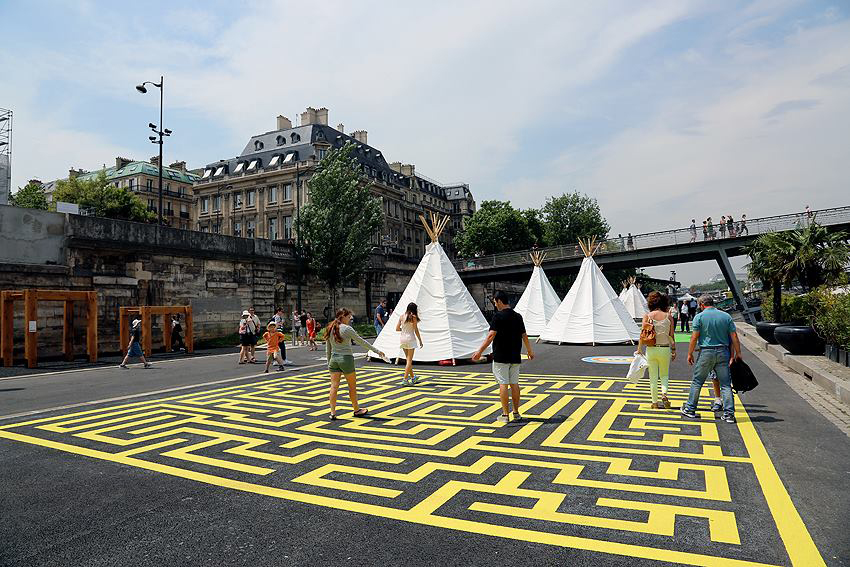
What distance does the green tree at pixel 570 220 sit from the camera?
6444 centimetres

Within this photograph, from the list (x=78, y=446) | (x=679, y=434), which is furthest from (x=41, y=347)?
(x=679, y=434)

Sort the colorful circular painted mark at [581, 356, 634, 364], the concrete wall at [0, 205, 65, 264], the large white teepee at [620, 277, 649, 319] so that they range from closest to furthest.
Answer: the colorful circular painted mark at [581, 356, 634, 364] → the concrete wall at [0, 205, 65, 264] → the large white teepee at [620, 277, 649, 319]

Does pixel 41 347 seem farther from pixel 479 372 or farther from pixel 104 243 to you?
pixel 479 372

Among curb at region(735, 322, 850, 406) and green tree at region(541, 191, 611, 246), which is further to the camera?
green tree at region(541, 191, 611, 246)

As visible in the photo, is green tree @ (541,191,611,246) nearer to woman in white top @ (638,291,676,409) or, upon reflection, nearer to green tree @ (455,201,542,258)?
green tree @ (455,201,542,258)

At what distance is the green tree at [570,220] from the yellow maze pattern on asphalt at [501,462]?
57224 mm

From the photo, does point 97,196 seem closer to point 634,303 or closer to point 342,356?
point 634,303

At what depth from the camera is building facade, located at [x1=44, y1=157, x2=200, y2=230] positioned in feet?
220

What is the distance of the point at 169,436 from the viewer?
23.2 feet

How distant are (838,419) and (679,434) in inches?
100

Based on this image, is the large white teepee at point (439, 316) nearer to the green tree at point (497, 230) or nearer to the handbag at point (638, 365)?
the handbag at point (638, 365)

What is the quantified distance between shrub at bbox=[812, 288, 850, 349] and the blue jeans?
5312 millimetres

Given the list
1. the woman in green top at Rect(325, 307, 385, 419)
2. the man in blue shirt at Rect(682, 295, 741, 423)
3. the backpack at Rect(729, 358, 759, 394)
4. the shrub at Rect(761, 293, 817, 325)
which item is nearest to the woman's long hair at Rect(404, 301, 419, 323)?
the woman in green top at Rect(325, 307, 385, 419)

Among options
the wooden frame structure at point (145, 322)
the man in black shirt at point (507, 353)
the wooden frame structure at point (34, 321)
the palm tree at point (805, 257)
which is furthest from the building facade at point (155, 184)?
the man in black shirt at point (507, 353)
